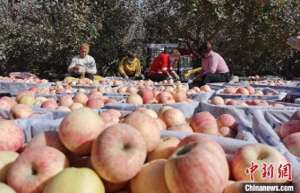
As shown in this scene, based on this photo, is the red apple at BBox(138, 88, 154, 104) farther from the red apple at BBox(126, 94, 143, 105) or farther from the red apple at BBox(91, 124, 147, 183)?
the red apple at BBox(91, 124, 147, 183)

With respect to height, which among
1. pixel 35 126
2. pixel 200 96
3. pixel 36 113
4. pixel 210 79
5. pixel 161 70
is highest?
pixel 35 126

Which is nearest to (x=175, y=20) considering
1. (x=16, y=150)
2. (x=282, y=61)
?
(x=282, y=61)

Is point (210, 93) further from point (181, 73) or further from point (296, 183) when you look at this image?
point (181, 73)

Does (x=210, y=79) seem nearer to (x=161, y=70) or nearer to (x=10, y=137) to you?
(x=161, y=70)

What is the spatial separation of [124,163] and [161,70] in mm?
11593

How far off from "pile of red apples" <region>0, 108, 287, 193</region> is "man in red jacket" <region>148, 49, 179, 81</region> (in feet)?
36.6

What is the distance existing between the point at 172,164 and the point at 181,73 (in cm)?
1361

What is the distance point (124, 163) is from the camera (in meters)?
1.75

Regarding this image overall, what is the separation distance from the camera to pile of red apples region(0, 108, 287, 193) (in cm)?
165

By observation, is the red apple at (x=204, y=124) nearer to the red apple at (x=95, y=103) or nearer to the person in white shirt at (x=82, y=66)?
the red apple at (x=95, y=103)

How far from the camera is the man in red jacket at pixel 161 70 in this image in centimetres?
1321

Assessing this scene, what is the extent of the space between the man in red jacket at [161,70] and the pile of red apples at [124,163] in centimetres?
1115

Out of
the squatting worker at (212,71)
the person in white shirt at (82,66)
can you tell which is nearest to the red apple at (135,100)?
the squatting worker at (212,71)

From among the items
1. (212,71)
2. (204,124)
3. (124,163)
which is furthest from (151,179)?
(212,71)
